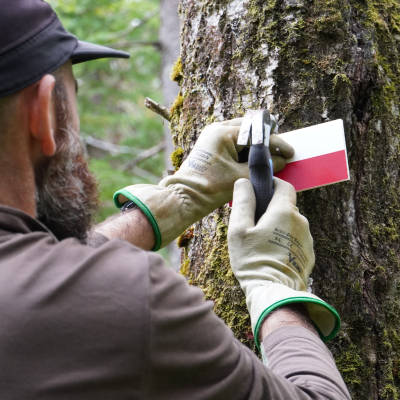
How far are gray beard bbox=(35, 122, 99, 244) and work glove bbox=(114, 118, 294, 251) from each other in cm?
55

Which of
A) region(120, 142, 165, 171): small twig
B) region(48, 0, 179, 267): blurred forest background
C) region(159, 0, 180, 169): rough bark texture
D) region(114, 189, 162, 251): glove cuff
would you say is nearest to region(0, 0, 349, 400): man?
region(114, 189, 162, 251): glove cuff

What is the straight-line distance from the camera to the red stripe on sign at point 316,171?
1848 mm

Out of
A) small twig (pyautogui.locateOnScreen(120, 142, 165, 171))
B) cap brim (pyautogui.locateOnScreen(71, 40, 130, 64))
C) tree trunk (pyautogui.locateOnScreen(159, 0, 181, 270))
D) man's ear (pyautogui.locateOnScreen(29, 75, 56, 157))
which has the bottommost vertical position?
small twig (pyautogui.locateOnScreen(120, 142, 165, 171))

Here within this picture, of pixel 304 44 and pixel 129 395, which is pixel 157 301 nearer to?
pixel 129 395

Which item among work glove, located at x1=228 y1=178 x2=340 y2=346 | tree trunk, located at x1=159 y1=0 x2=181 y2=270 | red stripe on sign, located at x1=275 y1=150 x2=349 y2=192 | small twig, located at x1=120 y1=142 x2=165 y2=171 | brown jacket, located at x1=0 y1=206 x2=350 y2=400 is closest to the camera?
brown jacket, located at x1=0 y1=206 x2=350 y2=400

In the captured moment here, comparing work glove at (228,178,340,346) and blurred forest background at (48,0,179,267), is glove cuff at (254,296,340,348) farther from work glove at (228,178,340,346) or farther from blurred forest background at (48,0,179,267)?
blurred forest background at (48,0,179,267)

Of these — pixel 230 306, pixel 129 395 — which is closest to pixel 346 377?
pixel 230 306

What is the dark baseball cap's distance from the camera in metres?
1.24

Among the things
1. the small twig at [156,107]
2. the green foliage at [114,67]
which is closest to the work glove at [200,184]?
the small twig at [156,107]

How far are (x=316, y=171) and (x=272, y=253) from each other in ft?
1.42

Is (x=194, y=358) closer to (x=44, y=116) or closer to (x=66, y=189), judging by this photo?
(x=66, y=189)

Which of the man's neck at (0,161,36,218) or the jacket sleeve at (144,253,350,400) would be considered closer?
the jacket sleeve at (144,253,350,400)

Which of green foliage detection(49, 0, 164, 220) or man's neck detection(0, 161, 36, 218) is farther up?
man's neck detection(0, 161, 36, 218)

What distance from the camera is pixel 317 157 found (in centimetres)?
189
